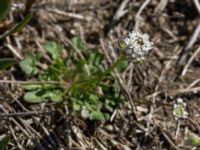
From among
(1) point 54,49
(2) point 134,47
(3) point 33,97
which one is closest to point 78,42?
(1) point 54,49

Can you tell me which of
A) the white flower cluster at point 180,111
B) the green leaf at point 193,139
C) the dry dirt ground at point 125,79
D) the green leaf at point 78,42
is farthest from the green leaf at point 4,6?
the green leaf at point 193,139

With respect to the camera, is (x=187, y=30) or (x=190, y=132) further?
(x=187, y=30)

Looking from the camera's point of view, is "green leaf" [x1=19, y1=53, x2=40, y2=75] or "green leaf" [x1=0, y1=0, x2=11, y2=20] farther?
"green leaf" [x1=19, y1=53, x2=40, y2=75]

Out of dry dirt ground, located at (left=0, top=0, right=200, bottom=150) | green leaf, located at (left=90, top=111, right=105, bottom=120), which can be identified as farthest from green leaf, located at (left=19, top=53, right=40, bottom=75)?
green leaf, located at (left=90, top=111, right=105, bottom=120)

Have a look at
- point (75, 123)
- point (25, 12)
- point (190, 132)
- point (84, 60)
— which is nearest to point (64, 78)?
point (84, 60)

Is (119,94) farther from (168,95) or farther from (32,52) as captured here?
(32,52)

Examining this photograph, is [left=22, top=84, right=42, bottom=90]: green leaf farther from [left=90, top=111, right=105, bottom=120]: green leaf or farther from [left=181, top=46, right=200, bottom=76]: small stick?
[left=181, top=46, right=200, bottom=76]: small stick
